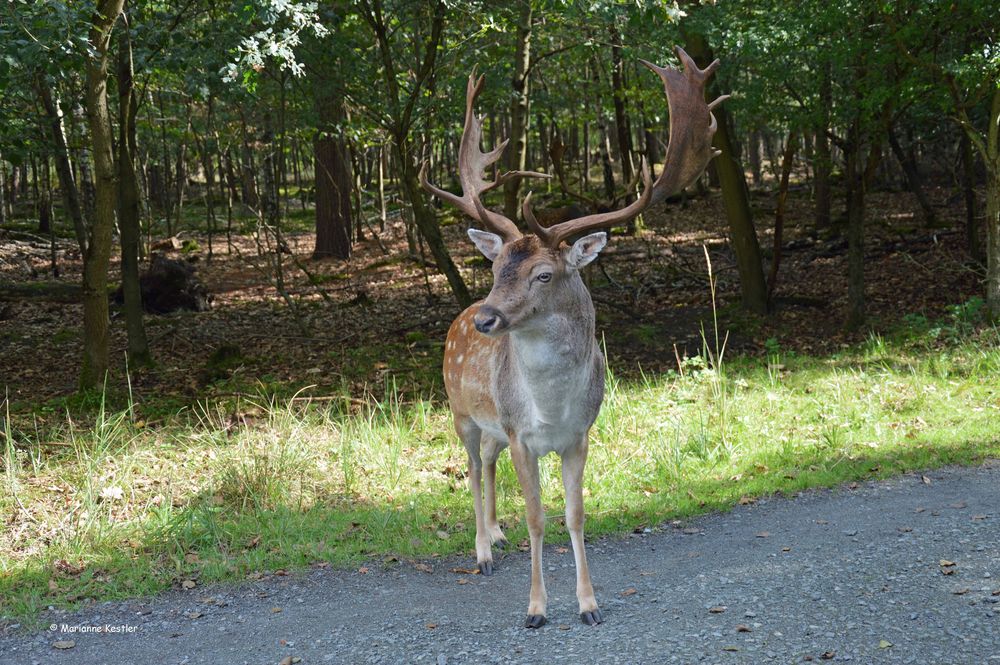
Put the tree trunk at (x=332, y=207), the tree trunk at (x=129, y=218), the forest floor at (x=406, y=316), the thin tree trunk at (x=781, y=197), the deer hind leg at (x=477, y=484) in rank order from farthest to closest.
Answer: the tree trunk at (x=332, y=207) < the thin tree trunk at (x=781, y=197) < the forest floor at (x=406, y=316) < the tree trunk at (x=129, y=218) < the deer hind leg at (x=477, y=484)

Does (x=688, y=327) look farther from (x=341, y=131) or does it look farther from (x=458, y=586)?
(x=458, y=586)

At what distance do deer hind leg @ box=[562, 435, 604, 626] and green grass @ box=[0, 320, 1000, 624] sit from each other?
4.57 feet

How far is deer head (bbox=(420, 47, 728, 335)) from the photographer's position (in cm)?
476

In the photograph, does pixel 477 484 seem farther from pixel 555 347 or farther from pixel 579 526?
pixel 555 347

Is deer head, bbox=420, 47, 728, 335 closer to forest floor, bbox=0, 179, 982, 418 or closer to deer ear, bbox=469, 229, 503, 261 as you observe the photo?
deer ear, bbox=469, 229, 503, 261

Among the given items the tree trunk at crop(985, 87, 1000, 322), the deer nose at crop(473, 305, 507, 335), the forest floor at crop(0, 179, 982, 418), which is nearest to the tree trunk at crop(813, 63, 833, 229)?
the forest floor at crop(0, 179, 982, 418)

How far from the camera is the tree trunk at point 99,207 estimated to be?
895 centimetres

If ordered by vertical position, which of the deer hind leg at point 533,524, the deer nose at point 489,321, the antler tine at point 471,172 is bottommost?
the deer hind leg at point 533,524

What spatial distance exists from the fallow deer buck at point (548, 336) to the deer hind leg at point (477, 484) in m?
0.02

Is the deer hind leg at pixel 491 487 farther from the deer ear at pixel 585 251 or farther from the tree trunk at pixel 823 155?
the tree trunk at pixel 823 155

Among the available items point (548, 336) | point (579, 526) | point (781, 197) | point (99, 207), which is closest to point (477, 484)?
point (579, 526)

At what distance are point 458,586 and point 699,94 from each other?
3311 mm

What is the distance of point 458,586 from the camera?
573cm

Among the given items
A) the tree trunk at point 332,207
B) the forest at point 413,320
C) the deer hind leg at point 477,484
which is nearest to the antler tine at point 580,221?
the forest at point 413,320
